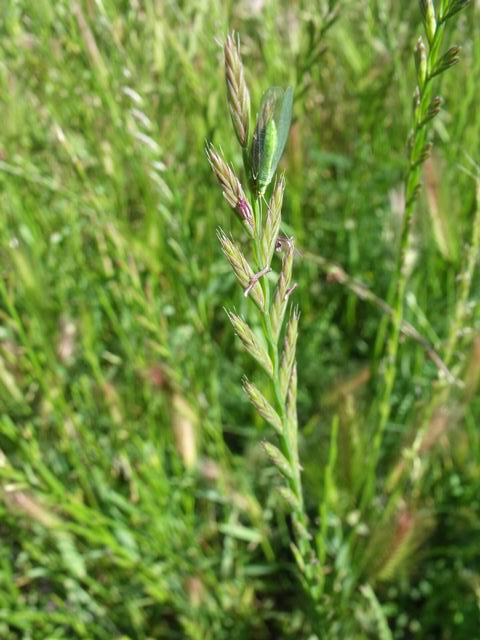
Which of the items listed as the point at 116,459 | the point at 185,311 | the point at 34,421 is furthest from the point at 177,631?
the point at 185,311

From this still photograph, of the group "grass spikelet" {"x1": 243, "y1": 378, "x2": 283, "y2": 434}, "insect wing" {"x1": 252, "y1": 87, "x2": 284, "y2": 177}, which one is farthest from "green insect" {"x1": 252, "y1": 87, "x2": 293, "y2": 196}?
"grass spikelet" {"x1": 243, "y1": 378, "x2": 283, "y2": 434}

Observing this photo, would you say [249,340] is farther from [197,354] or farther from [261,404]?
[197,354]

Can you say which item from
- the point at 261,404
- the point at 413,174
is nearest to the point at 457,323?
the point at 413,174

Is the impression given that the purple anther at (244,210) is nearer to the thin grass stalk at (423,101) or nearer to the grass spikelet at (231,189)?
the grass spikelet at (231,189)

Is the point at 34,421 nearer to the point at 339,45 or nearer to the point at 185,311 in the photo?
the point at 185,311

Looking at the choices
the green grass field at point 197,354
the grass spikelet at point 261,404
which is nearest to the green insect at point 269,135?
the grass spikelet at point 261,404

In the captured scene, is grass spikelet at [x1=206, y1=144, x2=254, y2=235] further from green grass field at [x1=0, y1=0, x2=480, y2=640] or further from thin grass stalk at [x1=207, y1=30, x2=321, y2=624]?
green grass field at [x1=0, y1=0, x2=480, y2=640]
